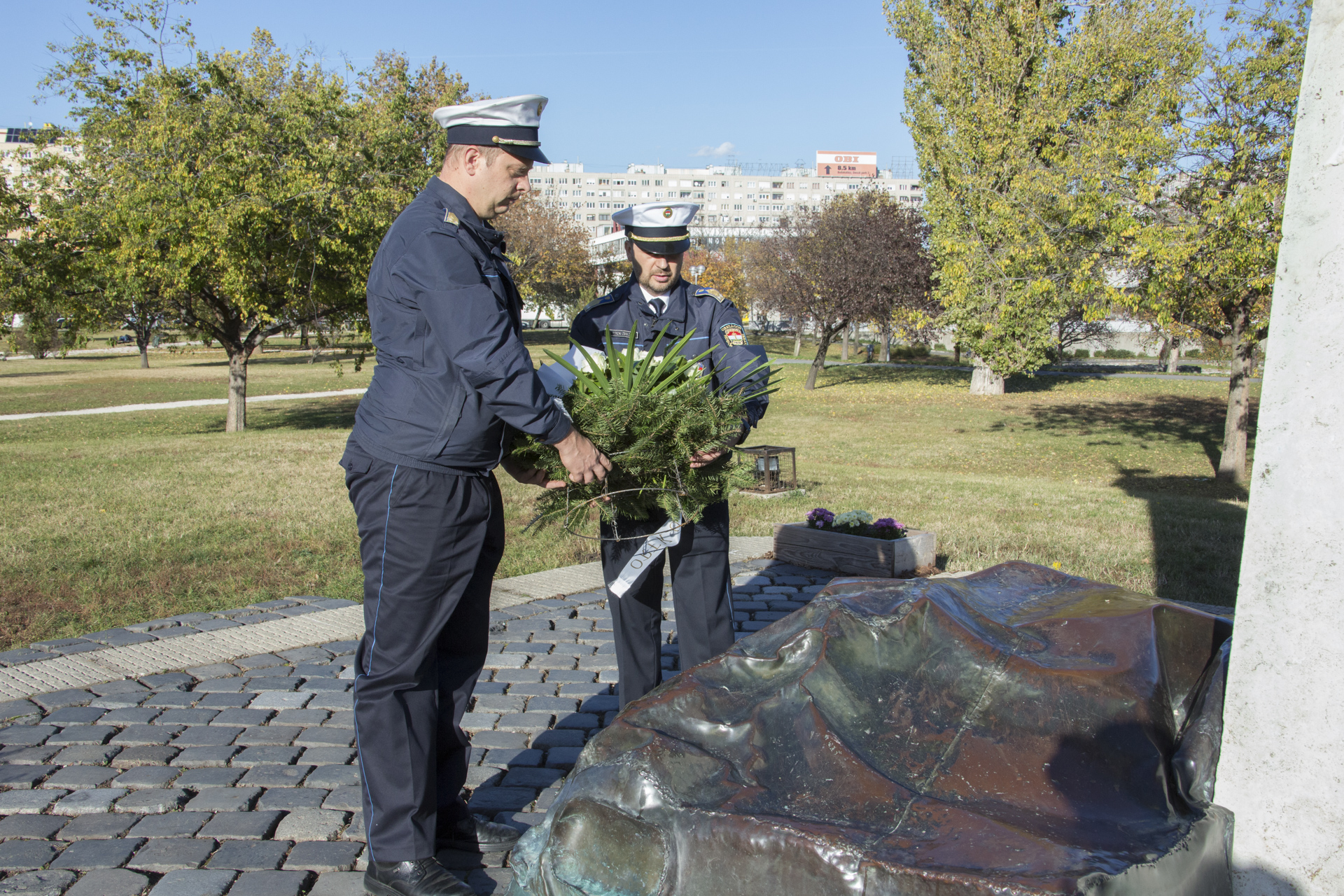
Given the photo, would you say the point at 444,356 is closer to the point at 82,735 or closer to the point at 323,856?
the point at 323,856

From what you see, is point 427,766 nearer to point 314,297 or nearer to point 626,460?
point 626,460

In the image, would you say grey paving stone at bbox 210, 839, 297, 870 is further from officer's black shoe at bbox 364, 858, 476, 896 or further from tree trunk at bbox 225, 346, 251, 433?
tree trunk at bbox 225, 346, 251, 433

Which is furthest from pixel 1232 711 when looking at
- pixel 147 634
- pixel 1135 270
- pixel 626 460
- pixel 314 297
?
pixel 314 297

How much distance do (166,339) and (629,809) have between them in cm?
2279

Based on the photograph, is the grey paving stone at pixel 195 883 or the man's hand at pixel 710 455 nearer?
the grey paving stone at pixel 195 883

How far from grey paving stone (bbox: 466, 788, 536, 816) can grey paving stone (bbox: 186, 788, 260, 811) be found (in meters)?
0.79

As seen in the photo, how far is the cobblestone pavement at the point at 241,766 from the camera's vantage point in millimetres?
3045

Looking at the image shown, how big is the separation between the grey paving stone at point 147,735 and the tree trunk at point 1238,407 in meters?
15.5

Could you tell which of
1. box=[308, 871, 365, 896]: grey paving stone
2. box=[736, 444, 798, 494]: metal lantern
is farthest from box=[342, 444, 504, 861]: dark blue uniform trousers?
box=[736, 444, 798, 494]: metal lantern

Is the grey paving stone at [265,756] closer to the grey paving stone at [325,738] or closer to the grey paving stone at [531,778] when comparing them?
the grey paving stone at [325,738]

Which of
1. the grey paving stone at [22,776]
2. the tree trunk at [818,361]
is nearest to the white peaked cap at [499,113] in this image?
the grey paving stone at [22,776]

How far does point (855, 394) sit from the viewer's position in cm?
2978

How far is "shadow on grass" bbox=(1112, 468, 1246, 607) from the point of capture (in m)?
6.76

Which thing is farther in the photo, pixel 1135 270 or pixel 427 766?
pixel 1135 270
